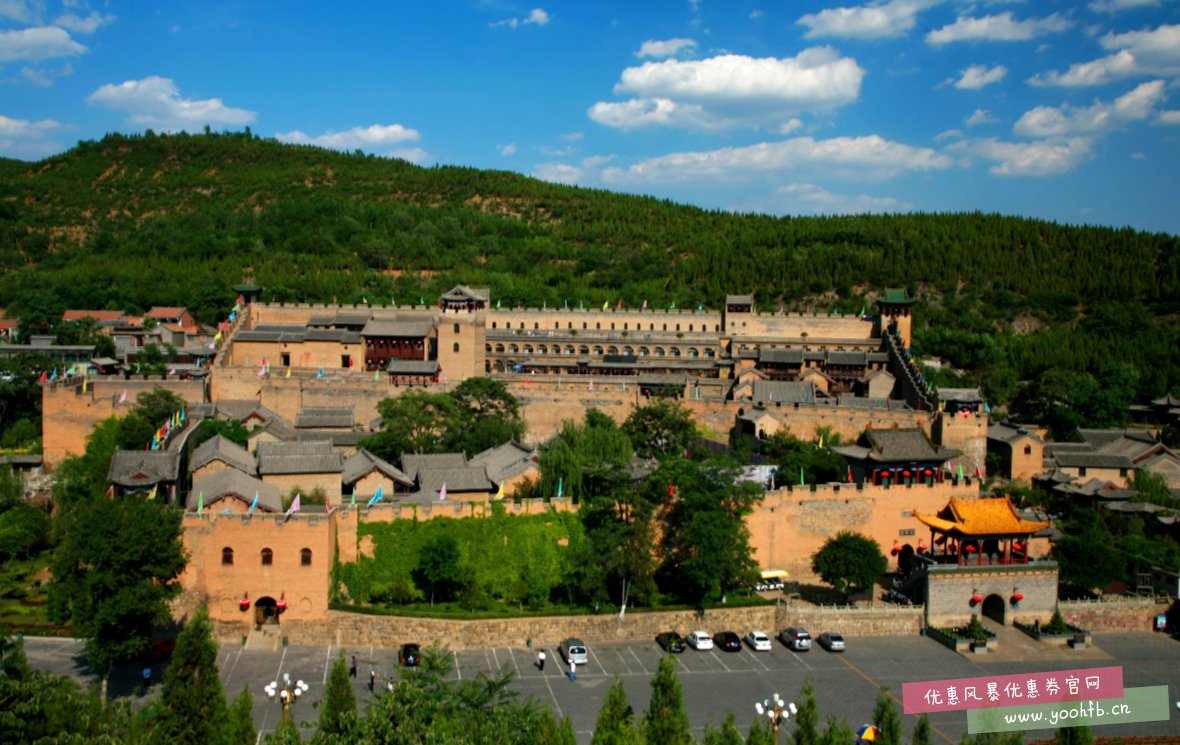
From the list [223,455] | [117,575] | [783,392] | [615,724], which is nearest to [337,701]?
[615,724]

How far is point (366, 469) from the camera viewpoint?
32344mm

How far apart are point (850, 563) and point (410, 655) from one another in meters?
12.5

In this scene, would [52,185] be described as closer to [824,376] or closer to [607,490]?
[824,376]

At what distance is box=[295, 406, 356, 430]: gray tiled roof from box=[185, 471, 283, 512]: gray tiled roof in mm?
8455

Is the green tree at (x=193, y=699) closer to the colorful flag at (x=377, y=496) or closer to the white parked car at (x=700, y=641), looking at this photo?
the colorful flag at (x=377, y=496)

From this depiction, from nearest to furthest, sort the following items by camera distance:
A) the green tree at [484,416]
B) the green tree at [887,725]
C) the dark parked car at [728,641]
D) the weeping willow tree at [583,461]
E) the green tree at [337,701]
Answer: the green tree at [337,701] → the green tree at [887,725] → the dark parked car at [728,641] → the weeping willow tree at [583,461] → the green tree at [484,416]

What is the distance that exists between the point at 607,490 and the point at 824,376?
20.1 meters

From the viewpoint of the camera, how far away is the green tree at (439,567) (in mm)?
27281

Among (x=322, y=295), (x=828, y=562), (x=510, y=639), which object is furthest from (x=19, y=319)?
(x=828, y=562)

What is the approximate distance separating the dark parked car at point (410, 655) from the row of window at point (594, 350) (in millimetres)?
28261

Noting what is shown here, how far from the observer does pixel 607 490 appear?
30.6 m

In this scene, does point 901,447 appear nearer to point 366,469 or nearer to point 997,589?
point 997,589

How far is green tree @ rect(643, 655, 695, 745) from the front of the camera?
→ 61.9 feet

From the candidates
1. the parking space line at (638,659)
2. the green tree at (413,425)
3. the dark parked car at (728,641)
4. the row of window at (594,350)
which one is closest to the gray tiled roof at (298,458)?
the green tree at (413,425)
